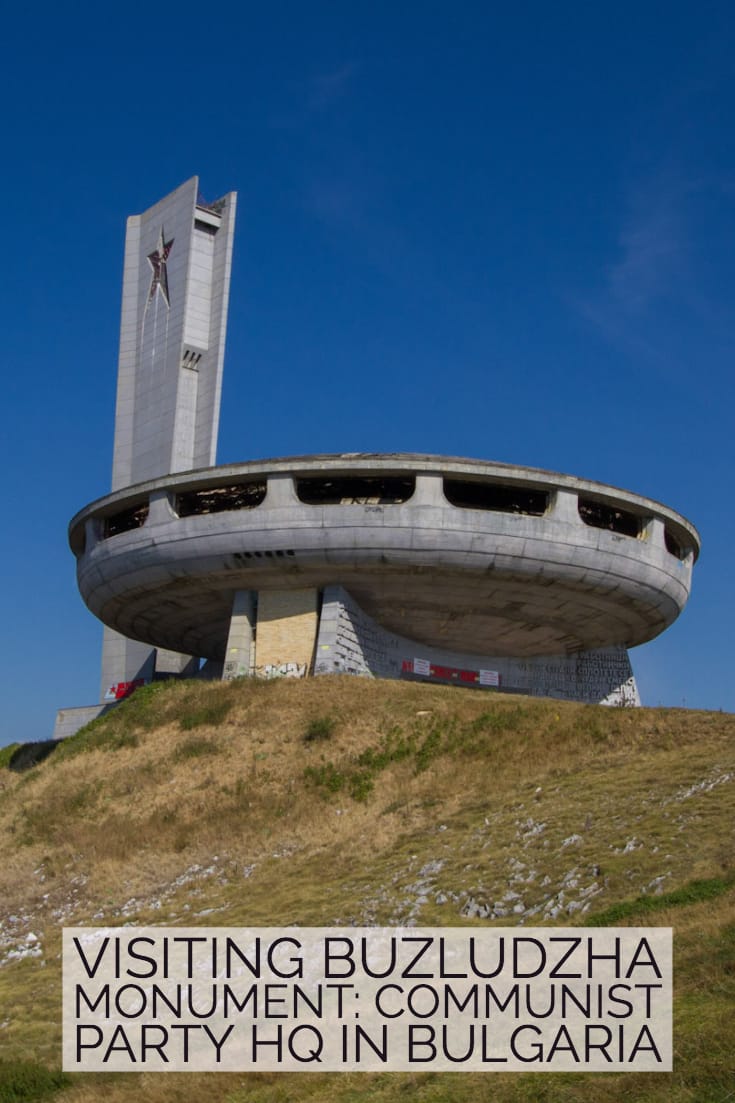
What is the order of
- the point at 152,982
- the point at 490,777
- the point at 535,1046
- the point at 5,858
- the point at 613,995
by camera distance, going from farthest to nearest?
the point at 5,858 < the point at 490,777 < the point at 152,982 < the point at 613,995 < the point at 535,1046

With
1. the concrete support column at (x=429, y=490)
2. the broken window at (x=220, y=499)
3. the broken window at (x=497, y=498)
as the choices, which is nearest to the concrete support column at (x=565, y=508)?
the broken window at (x=497, y=498)

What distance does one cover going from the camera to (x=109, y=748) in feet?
110

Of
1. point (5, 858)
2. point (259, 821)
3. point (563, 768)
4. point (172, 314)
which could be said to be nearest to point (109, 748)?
point (5, 858)

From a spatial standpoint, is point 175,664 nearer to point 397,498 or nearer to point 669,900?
point 397,498

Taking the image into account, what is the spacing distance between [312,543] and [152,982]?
20889 millimetres

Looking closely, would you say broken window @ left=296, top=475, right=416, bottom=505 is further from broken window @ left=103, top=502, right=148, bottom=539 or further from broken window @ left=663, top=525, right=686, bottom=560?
broken window @ left=663, top=525, right=686, bottom=560

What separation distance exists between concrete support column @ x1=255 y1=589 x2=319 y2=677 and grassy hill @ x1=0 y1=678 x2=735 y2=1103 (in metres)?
2.41

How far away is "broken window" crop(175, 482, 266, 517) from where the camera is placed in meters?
38.1

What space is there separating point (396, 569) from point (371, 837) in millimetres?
14814

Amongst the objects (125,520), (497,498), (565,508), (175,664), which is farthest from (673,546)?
(175,664)

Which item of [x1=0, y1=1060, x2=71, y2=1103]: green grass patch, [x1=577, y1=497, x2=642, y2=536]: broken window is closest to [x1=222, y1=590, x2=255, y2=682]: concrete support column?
[x1=577, y1=497, x2=642, y2=536]: broken window

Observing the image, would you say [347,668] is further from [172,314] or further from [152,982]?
[172,314]

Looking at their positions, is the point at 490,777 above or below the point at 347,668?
below

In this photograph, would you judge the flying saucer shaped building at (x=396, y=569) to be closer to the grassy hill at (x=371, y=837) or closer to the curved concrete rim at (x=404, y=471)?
the curved concrete rim at (x=404, y=471)
